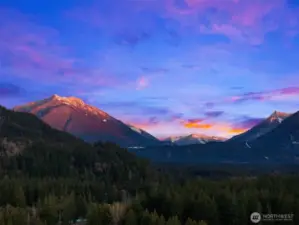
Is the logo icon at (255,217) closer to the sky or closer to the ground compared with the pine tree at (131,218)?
closer to the ground

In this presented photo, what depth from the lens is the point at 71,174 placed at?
630 feet

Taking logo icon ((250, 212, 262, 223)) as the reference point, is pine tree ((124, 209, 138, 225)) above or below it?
above

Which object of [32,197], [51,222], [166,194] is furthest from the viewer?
[32,197]

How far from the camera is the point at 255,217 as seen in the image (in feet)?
233

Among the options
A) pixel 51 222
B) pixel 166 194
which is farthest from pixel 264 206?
pixel 51 222

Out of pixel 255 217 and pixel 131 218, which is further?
pixel 255 217

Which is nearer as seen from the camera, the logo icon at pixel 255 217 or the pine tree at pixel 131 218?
the pine tree at pixel 131 218

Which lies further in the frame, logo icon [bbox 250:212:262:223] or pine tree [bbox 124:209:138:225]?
logo icon [bbox 250:212:262:223]

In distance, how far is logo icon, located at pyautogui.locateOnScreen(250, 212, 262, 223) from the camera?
68.7m

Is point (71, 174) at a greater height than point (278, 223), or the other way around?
point (71, 174)

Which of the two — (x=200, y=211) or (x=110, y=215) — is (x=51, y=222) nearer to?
(x=110, y=215)

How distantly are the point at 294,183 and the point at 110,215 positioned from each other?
208 feet

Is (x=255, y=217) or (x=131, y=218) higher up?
(x=131, y=218)

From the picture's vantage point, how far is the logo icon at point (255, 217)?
225ft
